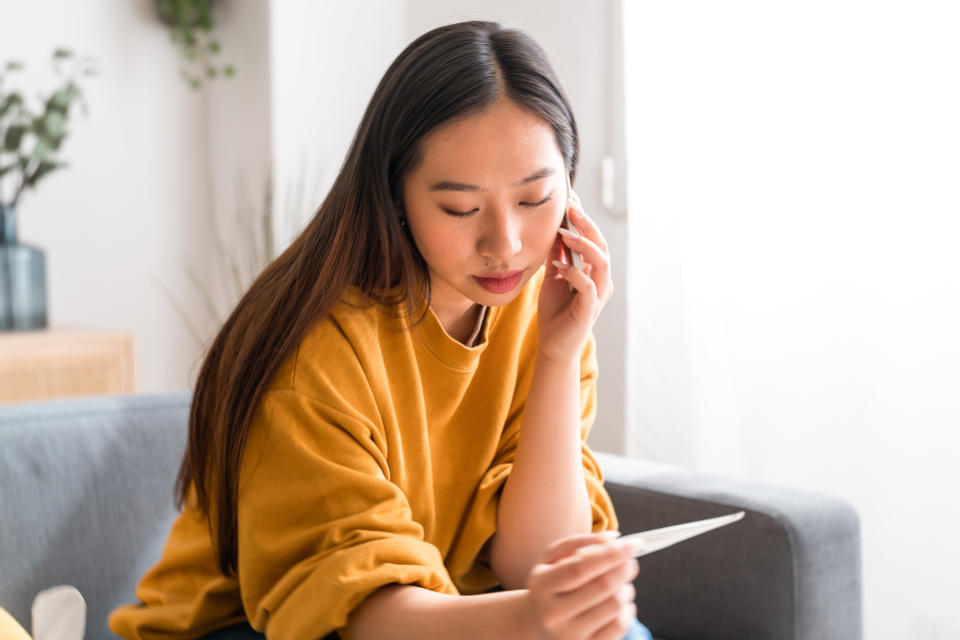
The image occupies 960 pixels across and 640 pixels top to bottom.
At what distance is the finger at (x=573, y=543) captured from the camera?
0.76 meters

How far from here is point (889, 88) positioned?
5.71ft

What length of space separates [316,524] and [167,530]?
53cm

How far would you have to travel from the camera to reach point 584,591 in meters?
0.75

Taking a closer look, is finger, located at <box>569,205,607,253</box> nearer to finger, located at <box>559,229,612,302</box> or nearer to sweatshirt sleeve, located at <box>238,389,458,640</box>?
finger, located at <box>559,229,612,302</box>

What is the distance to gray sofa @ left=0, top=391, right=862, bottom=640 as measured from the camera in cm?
124

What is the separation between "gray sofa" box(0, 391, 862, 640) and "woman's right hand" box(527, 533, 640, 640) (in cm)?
A: 53

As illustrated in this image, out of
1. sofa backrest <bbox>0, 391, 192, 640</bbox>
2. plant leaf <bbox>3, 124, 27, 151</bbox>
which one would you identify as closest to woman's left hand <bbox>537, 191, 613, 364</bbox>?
sofa backrest <bbox>0, 391, 192, 640</bbox>

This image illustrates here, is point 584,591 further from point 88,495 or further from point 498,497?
point 88,495

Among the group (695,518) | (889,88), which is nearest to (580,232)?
(695,518)

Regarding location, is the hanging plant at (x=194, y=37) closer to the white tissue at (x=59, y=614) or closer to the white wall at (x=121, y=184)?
the white wall at (x=121, y=184)

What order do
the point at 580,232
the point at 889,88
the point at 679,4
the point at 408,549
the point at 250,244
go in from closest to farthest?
1. the point at 408,549
2. the point at 580,232
3. the point at 889,88
4. the point at 679,4
5. the point at 250,244

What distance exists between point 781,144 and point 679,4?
0.36 metres

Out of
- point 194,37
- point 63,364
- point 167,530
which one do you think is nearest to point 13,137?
point 63,364

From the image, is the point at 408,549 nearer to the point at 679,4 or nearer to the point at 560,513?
the point at 560,513
